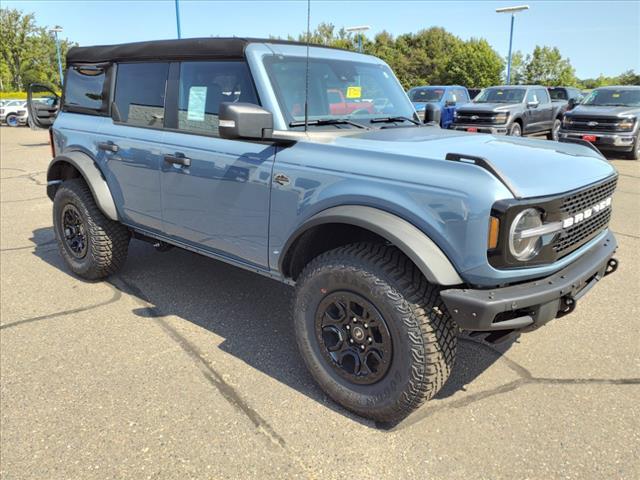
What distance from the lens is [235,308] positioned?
13.4ft

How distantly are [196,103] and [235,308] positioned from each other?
1.58m

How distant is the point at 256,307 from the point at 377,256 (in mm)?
1807

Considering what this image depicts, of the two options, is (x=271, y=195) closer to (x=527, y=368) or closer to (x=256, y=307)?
(x=256, y=307)

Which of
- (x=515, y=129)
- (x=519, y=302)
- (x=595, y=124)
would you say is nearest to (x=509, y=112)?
(x=515, y=129)

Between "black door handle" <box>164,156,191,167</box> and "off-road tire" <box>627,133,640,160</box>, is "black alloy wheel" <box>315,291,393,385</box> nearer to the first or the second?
"black door handle" <box>164,156,191,167</box>

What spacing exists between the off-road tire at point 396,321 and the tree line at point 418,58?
4411cm

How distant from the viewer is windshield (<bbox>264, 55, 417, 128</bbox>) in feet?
10.3

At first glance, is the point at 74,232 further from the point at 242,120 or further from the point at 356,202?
the point at 356,202

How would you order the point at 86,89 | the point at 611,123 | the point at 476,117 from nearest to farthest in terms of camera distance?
1. the point at 86,89
2. the point at 611,123
3. the point at 476,117

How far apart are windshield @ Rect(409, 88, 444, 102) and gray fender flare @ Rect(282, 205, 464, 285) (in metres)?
15.0

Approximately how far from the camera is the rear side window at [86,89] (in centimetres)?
434

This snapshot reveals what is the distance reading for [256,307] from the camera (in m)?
4.12

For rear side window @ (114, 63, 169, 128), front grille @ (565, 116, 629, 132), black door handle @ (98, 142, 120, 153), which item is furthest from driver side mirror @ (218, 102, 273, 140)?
front grille @ (565, 116, 629, 132)

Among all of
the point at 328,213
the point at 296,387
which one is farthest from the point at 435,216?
the point at 296,387
